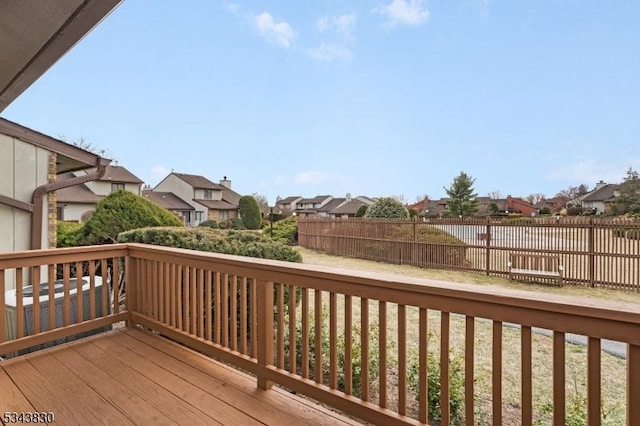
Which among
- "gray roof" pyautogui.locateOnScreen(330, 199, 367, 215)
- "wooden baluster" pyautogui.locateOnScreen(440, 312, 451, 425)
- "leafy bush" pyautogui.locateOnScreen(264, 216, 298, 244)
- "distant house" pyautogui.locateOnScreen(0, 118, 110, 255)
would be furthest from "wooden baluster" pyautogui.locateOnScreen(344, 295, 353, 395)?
"gray roof" pyautogui.locateOnScreen(330, 199, 367, 215)

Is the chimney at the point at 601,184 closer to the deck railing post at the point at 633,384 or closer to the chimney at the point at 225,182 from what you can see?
the deck railing post at the point at 633,384

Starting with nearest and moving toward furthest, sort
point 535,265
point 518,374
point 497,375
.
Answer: point 497,375 < point 518,374 < point 535,265

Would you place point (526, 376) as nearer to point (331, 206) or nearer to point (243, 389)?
point (243, 389)

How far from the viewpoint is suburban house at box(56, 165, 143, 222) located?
20.6 meters

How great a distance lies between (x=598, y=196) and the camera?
1870 centimetres

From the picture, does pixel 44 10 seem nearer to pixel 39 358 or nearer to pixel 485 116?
pixel 39 358

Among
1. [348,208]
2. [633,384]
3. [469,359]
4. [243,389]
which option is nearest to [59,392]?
[243,389]

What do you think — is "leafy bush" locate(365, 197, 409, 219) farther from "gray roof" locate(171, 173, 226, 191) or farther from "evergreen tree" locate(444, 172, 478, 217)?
"gray roof" locate(171, 173, 226, 191)

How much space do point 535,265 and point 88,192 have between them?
24.8m

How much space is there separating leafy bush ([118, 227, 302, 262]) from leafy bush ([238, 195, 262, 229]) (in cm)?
2110

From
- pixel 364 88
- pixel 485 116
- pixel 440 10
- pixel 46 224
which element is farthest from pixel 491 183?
pixel 46 224

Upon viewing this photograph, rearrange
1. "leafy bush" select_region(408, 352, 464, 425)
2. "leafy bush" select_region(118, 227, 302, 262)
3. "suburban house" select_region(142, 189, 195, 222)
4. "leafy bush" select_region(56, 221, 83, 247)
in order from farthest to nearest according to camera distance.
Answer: "suburban house" select_region(142, 189, 195, 222), "leafy bush" select_region(56, 221, 83, 247), "leafy bush" select_region(118, 227, 302, 262), "leafy bush" select_region(408, 352, 464, 425)

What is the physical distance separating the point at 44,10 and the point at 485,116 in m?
15.9

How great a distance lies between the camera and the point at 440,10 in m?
7.95
